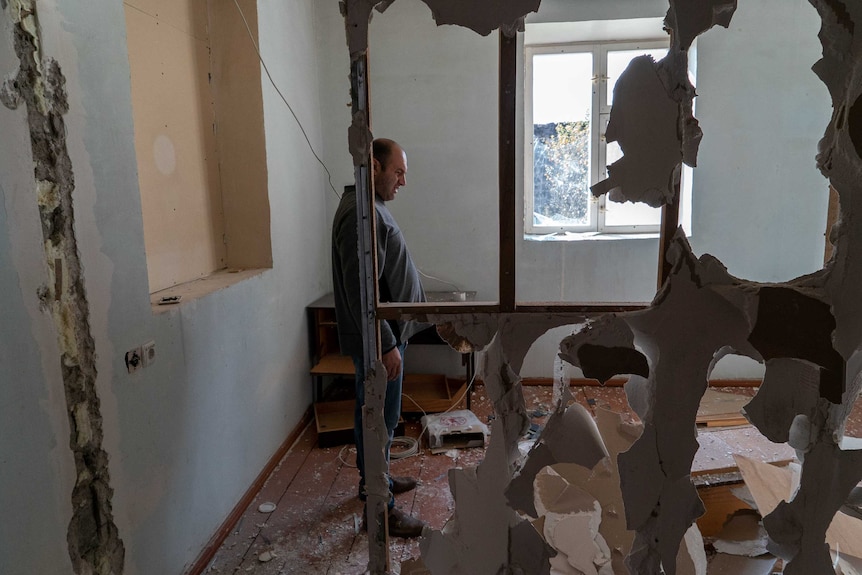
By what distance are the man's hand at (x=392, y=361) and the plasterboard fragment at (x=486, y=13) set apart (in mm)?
1262

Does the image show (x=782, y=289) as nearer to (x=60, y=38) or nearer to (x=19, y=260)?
(x=19, y=260)

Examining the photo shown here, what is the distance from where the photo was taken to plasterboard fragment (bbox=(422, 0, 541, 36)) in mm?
939

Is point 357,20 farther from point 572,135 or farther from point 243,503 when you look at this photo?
point 572,135

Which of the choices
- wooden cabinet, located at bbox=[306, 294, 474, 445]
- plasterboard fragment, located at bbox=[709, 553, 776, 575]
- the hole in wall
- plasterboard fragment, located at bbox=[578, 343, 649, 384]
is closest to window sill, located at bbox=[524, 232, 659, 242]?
the hole in wall

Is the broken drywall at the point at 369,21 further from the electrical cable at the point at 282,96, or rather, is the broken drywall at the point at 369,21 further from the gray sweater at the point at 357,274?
the electrical cable at the point at 282,96

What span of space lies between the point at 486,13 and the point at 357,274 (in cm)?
114

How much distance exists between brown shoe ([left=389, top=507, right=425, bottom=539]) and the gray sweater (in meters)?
0.64

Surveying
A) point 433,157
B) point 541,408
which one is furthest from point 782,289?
point 433,157

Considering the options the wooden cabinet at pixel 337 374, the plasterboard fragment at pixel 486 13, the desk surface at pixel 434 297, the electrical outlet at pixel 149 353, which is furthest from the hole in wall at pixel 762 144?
the electrical outlet at pixel 149 353

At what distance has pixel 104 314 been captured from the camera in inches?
57.1

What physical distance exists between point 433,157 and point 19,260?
2577 mm

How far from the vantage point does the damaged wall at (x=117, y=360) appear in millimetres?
1179

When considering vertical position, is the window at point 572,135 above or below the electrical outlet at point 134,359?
above

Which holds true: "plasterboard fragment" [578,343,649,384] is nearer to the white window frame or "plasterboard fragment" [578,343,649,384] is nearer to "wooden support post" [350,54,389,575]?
"wooden support post" [350,54,389,575]
